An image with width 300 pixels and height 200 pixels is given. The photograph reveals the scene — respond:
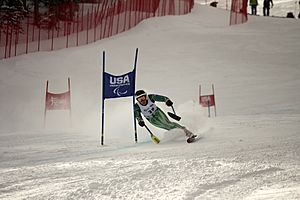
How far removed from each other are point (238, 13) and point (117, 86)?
2064cm

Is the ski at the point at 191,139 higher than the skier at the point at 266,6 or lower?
lower

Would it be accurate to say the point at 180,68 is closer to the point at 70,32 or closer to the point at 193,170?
the point at 70,32

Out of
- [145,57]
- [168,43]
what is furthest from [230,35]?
[145,57]

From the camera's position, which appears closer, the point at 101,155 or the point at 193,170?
the point at 193,170

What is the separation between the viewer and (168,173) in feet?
17.6

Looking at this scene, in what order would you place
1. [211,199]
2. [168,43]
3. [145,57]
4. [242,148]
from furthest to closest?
[168,43], [145,57], [242,148], [211,199]

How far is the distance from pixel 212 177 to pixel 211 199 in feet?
2.58

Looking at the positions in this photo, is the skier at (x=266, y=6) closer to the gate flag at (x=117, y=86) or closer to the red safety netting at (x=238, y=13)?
the red safety netting at (x=238, y=13)

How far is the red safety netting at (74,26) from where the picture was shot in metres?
22.5

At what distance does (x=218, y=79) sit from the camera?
1762cm

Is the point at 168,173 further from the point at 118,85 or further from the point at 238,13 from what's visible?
the point at 238,13

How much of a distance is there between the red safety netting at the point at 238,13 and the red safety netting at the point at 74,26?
158 inches

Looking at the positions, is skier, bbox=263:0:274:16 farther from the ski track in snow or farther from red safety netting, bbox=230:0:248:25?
the ski track in snow

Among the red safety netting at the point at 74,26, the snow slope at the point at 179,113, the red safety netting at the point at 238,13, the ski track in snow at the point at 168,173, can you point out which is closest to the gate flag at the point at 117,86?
the snow slope at the point at 179,113
